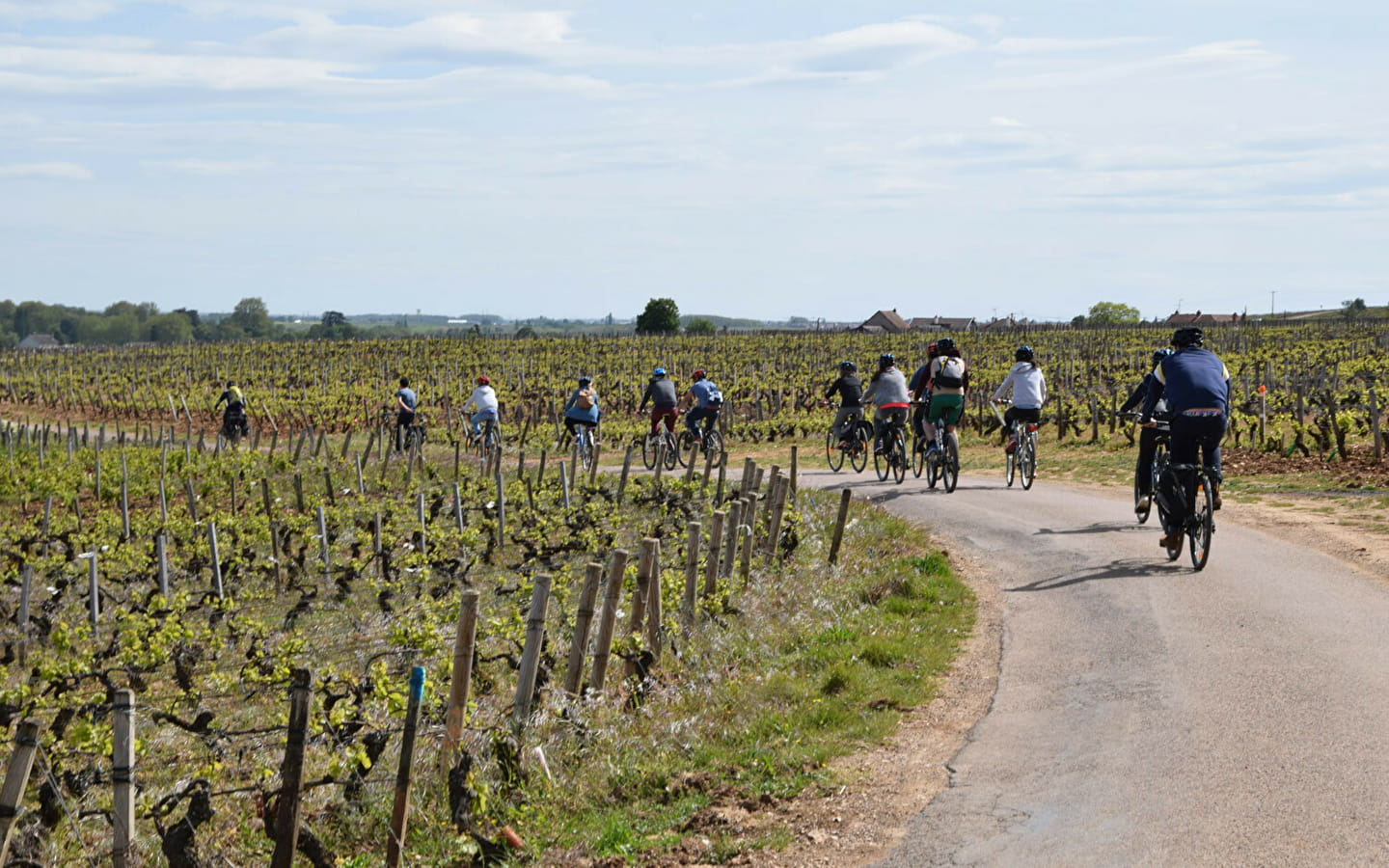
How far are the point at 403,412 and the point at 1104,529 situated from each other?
59.4 feet

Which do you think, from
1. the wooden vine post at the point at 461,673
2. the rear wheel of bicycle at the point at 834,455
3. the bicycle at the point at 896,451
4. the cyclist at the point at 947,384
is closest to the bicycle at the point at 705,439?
the rear wheel of bicycle at the point at 834,455

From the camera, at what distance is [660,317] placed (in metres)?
110

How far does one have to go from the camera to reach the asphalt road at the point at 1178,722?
5.56 meters

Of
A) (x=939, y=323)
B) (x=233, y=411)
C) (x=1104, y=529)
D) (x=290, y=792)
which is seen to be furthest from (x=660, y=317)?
(x=290, y=792)

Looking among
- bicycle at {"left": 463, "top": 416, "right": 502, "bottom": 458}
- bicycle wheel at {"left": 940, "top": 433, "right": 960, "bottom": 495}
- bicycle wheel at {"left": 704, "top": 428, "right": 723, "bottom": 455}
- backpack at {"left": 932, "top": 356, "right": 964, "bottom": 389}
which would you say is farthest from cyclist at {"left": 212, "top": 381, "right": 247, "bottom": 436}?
backpack at {"left": 932, "top": 356, "right": 964, "bottom": 389}

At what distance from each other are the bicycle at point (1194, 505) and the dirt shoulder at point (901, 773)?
52.4 inches

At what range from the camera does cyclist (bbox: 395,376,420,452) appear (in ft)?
92.5

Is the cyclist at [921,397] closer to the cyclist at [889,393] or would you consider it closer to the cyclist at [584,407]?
the cyclist at [889,393]

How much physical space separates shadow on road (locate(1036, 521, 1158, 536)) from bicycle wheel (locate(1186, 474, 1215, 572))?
2.53 m

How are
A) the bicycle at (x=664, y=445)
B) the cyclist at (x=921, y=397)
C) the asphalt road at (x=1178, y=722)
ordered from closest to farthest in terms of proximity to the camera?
the asphalt road at (x=1178, y=722) < the cyclist at (x=921, y=397) < the bicycle at (x=664, y=445)

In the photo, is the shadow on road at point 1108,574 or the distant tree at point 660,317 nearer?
the shadow on road at point 1108,574

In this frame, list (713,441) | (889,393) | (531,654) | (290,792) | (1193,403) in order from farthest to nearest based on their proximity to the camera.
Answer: (713,441), (889,393), (1193,403), (531,654), (290,792)

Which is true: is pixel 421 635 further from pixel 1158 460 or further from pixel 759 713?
pixel 1158 460

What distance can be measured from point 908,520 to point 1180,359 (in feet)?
17.2
